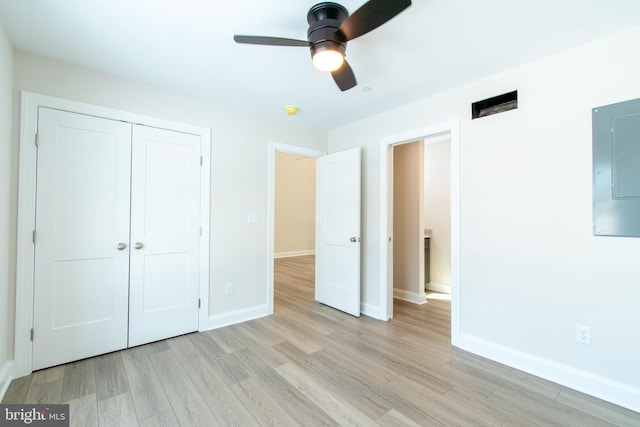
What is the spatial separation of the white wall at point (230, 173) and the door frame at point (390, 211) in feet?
4.15

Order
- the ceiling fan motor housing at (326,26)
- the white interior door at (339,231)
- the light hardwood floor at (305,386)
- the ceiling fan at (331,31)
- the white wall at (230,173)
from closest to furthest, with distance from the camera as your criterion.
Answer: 1. the ceiling fan at (331,31)
2. the ceiling fan motor housing at (326,26)
3. the light hardwood floor at (305,386)
4. the white wall at (230,173)
5. the white interior door at (339,231)

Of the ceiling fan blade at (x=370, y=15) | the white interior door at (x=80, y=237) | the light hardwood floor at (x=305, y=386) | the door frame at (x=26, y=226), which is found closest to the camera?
the ceiling fan blade at (x=370, y=15)

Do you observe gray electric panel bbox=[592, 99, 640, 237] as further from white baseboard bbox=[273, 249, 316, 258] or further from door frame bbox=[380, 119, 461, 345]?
white baseboard bbox=[273, 249, 316, 258]

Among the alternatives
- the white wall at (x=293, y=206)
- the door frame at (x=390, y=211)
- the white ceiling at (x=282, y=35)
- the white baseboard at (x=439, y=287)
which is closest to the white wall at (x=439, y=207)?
the white baseboard at (x=439, y=287)

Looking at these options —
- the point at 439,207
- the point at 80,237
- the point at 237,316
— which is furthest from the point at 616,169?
the point at 80,237

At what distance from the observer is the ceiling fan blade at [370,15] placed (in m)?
1.29

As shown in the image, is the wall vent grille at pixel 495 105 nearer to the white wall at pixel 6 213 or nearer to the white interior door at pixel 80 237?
the white interior door at pixel 80 237

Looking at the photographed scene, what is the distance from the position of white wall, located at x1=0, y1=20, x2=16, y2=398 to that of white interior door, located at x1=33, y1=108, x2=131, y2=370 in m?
0.14

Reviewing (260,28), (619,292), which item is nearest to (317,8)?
(260,28)

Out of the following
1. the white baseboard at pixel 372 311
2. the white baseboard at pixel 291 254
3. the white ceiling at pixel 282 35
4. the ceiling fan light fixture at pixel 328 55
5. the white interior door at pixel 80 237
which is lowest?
the white baseboard at pixel 372 311

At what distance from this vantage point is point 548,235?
2.15 meters

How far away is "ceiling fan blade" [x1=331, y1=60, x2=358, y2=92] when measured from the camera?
1826mm

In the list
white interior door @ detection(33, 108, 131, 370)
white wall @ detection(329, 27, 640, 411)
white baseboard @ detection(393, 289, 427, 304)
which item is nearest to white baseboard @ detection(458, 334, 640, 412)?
white wall @ detection(329, 27, 640, 411)

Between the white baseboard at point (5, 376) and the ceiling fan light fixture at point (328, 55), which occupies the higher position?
the ceiling fan light fixture at point (328, 55)
